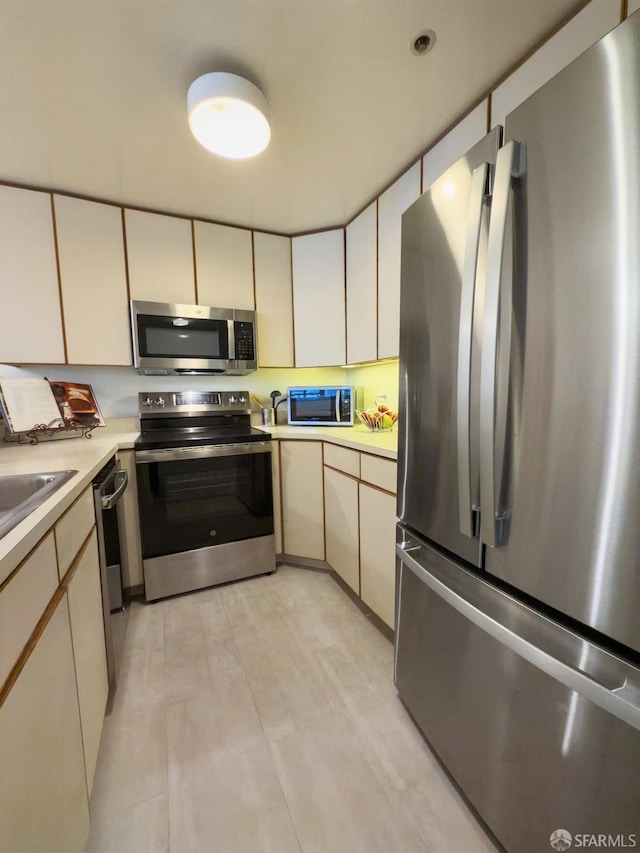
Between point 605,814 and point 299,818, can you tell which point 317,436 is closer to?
point 299,818

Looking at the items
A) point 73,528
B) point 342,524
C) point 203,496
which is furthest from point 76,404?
point 342,524

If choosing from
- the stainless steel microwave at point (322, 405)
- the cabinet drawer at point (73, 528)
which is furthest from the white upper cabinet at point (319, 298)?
the cabinet drawer at point (73, 528)

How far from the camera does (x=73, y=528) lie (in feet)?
3.16

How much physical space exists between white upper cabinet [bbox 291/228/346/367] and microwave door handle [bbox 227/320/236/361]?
0.47m

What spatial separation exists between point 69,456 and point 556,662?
1676 millimetres

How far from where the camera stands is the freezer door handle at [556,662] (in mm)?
589

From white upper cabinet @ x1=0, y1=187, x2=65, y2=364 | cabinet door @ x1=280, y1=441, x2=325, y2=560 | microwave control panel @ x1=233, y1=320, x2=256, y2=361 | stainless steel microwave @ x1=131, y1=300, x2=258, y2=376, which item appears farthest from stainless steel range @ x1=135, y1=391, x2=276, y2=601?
white upper cabinet @ x1=0, y1=187, x2=65, y2=364

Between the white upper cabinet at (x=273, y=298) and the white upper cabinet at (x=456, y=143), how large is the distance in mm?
1110

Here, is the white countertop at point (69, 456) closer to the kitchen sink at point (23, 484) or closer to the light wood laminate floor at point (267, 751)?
the kitchen sink at point (23, 484)

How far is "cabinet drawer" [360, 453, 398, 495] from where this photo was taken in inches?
57.6

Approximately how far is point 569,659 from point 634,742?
128mm

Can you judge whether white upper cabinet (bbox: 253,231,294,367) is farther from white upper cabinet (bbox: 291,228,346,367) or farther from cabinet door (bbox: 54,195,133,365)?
cabinet door (bbox: 54,195,133,365)

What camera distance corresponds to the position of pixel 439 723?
3.38ft

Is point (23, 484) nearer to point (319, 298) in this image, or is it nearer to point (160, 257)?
point (160, 257)
